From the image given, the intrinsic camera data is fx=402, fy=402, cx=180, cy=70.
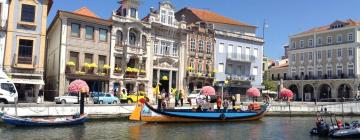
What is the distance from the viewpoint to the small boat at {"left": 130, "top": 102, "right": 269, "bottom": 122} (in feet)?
111

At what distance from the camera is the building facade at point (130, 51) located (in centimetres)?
4975

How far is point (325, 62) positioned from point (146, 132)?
54.8 m

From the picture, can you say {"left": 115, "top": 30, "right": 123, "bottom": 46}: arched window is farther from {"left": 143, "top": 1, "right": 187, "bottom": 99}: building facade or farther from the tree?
the tree

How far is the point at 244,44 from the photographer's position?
6312 centimetres

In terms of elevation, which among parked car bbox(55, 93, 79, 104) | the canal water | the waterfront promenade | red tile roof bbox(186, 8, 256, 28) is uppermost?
red tile roof bbox(186, 8, 256, 28)

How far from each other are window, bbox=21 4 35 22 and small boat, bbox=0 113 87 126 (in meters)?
15.9

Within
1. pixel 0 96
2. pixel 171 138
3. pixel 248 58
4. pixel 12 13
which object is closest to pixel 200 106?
pixel 171 138

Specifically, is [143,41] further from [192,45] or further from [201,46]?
[201,46]

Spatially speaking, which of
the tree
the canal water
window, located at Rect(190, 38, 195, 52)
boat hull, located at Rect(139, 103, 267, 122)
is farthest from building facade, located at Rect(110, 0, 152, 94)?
the tree

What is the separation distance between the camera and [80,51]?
4684cm

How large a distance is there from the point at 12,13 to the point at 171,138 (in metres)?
24.6

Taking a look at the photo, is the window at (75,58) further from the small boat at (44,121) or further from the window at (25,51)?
the small boat at (44,121)

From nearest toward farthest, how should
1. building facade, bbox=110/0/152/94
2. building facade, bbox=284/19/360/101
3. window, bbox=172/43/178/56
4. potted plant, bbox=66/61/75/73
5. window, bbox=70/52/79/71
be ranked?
potted plant, bbox=66/61/75/73 → window, bbox=70/52/79/71 → building facade, bbox=110/0/152/94 → window, bbox=172/43/178/56 → building facade, bbox=284/19/360/101

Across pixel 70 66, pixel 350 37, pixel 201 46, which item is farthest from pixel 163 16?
pixel 350 37
